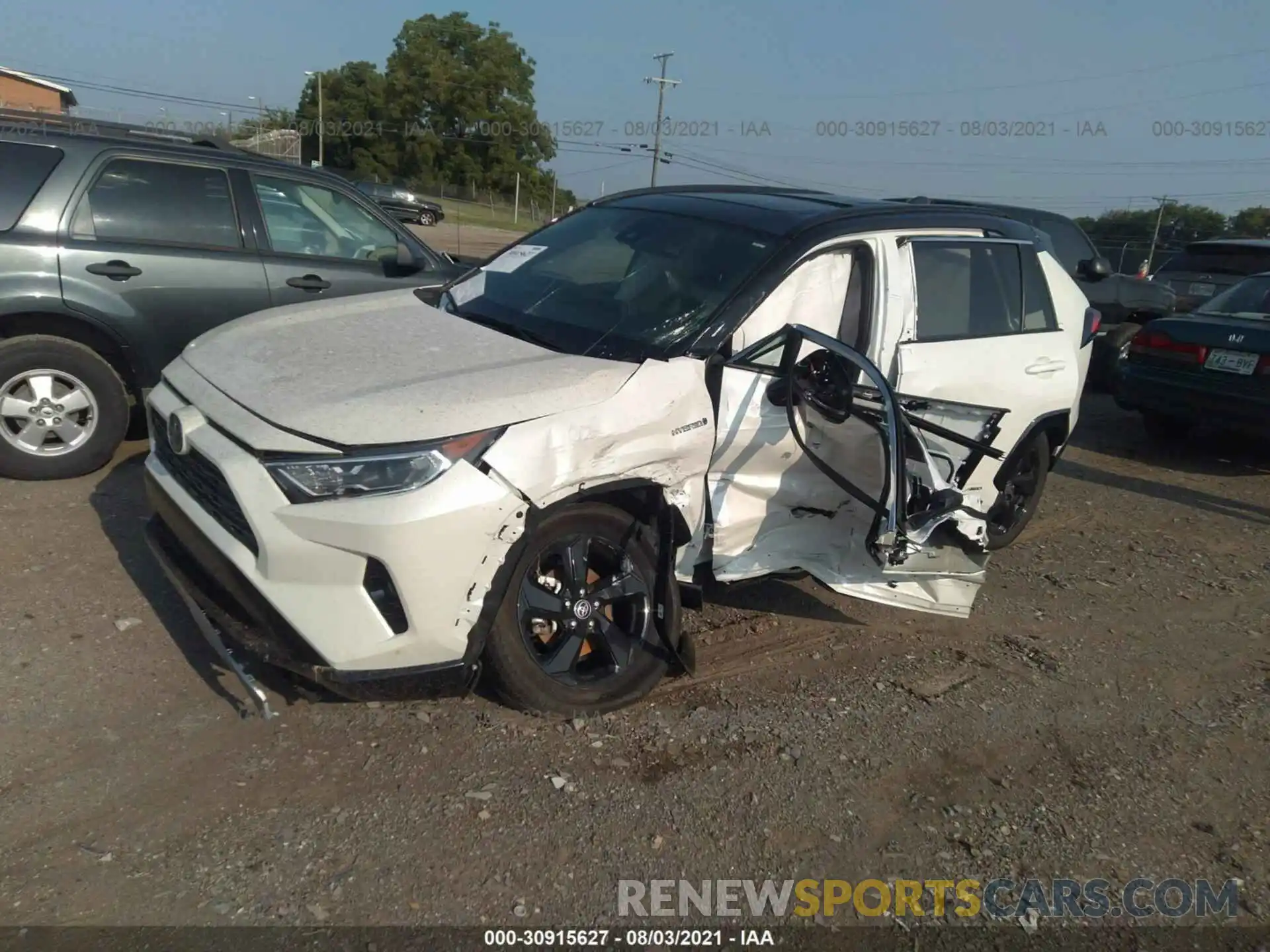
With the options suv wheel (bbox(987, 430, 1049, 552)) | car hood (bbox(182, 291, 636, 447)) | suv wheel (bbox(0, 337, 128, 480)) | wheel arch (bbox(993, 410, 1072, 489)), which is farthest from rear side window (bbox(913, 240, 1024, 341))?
suv wheel (bbox(0, 337, 128, 480))

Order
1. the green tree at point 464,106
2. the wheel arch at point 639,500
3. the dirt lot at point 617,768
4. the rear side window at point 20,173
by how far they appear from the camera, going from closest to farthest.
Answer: the dirt lot at point 617,768
the wheel arch at point 639,500
the rear side window at point 20,173
the green tree at point 464,106

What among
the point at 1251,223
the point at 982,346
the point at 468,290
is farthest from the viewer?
the point at 1251,223

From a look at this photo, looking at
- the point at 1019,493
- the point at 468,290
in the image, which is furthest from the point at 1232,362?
the point at 468,290

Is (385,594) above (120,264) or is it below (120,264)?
below

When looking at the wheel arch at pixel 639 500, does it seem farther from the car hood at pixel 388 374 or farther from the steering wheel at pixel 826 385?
the steering wheel at pixel 826 385

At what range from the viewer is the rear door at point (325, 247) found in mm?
5816

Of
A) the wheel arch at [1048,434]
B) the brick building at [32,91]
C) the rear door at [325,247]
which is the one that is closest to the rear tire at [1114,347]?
the wheel arch at [1048,434]

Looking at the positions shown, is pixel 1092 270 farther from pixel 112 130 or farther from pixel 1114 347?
pixel 112 130

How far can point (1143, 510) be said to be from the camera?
22.3 ft

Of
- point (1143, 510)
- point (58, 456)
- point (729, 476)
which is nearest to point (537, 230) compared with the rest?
point (729, 476)

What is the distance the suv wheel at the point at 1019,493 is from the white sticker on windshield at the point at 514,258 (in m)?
2.66

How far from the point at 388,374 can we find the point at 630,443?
837mm

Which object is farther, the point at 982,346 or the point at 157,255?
the point at 157,255

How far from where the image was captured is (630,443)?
328 centimetres
